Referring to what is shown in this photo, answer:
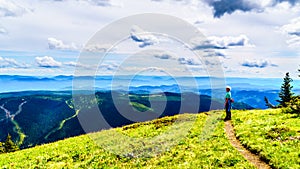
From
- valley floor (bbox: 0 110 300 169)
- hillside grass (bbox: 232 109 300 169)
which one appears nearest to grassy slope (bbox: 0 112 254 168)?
valley floor (bbox: 0 110 300 169)

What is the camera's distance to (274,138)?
1972 centimetres

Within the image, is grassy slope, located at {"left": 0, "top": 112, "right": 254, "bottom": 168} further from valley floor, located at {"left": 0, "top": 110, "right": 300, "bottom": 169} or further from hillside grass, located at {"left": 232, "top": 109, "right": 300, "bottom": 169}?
hillside grass, located at {"left": 232, "top": 109, "right": 300, "bottom": 169}

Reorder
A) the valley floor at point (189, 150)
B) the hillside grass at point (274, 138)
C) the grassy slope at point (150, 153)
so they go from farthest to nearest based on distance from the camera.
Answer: the grassy slope at point (150, 153), the valley floor at point (189, 150), the hillside grass at point (274, 138)

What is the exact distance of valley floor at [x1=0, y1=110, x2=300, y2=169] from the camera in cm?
1667

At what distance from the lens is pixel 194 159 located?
17750 mm

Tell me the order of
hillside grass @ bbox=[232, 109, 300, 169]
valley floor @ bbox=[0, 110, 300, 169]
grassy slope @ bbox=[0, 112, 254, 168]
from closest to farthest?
1. hillside grass @ bbox=[232, 109, 300, 169]
2. valley floor @ bbox=[0, 110, 300, 169]
3. grassy slope @ bbox=[0, 112, 254, 168]

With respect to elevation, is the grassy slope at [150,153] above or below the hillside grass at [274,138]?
below

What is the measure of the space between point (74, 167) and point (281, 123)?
1806 cm

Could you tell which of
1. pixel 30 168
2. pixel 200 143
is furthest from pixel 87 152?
pixel 200 143

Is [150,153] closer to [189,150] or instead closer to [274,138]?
[189,150]

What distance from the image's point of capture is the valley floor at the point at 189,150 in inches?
656

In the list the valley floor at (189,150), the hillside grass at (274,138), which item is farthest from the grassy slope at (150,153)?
the hillside grass at (274,138)

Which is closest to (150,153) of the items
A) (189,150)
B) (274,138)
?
(189,150)

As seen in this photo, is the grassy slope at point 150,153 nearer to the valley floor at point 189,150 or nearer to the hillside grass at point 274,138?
the valley floor at point 189,150
